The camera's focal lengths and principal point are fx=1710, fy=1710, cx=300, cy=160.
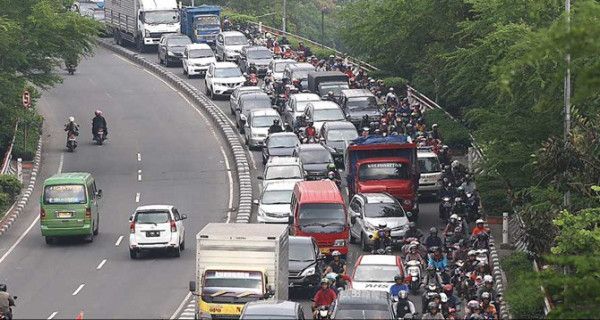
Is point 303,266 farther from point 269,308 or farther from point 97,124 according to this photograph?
point 97,124

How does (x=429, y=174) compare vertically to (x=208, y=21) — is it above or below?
below

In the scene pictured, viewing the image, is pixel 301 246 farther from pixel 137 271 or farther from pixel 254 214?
pixel 254 214

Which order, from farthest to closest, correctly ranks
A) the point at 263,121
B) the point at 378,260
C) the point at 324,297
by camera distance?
the point at 263,121 < the point at 378,260 < the point at 324,297

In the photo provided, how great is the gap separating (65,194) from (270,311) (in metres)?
18.2

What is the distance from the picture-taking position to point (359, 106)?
67.7 meters

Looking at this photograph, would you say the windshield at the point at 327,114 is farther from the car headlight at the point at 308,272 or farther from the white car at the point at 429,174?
the car headlight at the point at 308,272

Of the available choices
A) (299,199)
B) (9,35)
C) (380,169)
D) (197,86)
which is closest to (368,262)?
(299,199)

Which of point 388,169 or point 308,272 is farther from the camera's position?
point 388,169

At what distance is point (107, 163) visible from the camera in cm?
6475

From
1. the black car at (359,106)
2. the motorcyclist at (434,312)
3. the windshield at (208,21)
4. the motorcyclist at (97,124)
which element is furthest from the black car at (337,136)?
the windshield at (208,21)

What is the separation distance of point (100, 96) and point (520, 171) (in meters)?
37.0

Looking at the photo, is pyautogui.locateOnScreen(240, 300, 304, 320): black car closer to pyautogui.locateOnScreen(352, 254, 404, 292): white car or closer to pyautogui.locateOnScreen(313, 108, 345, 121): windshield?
pyautogui.locateOnScreen(352, 254, 404, 292): white car

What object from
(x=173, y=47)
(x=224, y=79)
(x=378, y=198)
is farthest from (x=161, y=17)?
(x=378, y=198)

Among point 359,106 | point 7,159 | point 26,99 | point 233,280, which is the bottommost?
point 7,159
